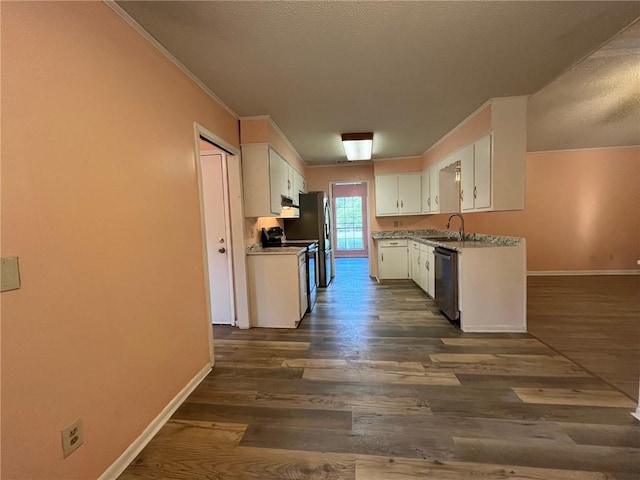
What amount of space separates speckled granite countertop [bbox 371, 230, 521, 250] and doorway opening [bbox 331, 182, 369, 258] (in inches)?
144

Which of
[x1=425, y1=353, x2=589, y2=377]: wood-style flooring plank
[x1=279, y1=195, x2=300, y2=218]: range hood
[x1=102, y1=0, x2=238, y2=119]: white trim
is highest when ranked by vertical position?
[x1=102, y1=0, x2=238, y2=119]: white trim

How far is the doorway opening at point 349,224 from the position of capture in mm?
9234

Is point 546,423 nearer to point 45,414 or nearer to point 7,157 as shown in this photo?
point 45,414

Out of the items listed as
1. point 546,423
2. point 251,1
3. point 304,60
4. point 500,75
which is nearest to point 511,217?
point 500,75

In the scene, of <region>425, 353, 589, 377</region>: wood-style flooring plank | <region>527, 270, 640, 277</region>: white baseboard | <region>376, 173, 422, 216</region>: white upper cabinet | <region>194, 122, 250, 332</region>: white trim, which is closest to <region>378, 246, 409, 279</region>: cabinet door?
<region>376, 173, 422, 216</region>: white upper cabinet

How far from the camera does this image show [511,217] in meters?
5.39

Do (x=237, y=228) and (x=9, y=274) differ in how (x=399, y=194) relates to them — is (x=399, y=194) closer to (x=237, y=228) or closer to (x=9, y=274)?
(x=237, y=228)

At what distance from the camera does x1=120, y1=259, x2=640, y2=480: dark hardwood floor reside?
1354mm

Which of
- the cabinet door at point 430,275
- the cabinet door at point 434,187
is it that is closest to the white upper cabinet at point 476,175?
the cabinet door at point 430,275

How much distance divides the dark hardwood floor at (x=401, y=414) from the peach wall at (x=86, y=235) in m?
0.45

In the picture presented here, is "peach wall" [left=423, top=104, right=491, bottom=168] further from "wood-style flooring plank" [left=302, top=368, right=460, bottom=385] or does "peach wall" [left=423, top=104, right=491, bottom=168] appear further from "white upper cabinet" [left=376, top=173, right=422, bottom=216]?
"wood-style flooring plank" [left=302, top=368, right=460, bottom=385]

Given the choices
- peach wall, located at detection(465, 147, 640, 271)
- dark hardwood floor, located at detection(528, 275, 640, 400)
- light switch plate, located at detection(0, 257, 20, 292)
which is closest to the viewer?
light switch plate, located at detection(0, 257, 20, 292)

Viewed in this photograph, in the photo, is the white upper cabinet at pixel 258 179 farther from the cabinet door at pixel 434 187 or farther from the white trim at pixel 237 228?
the cabinet door at pixel 434 187

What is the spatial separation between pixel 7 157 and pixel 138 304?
894 millimetres
